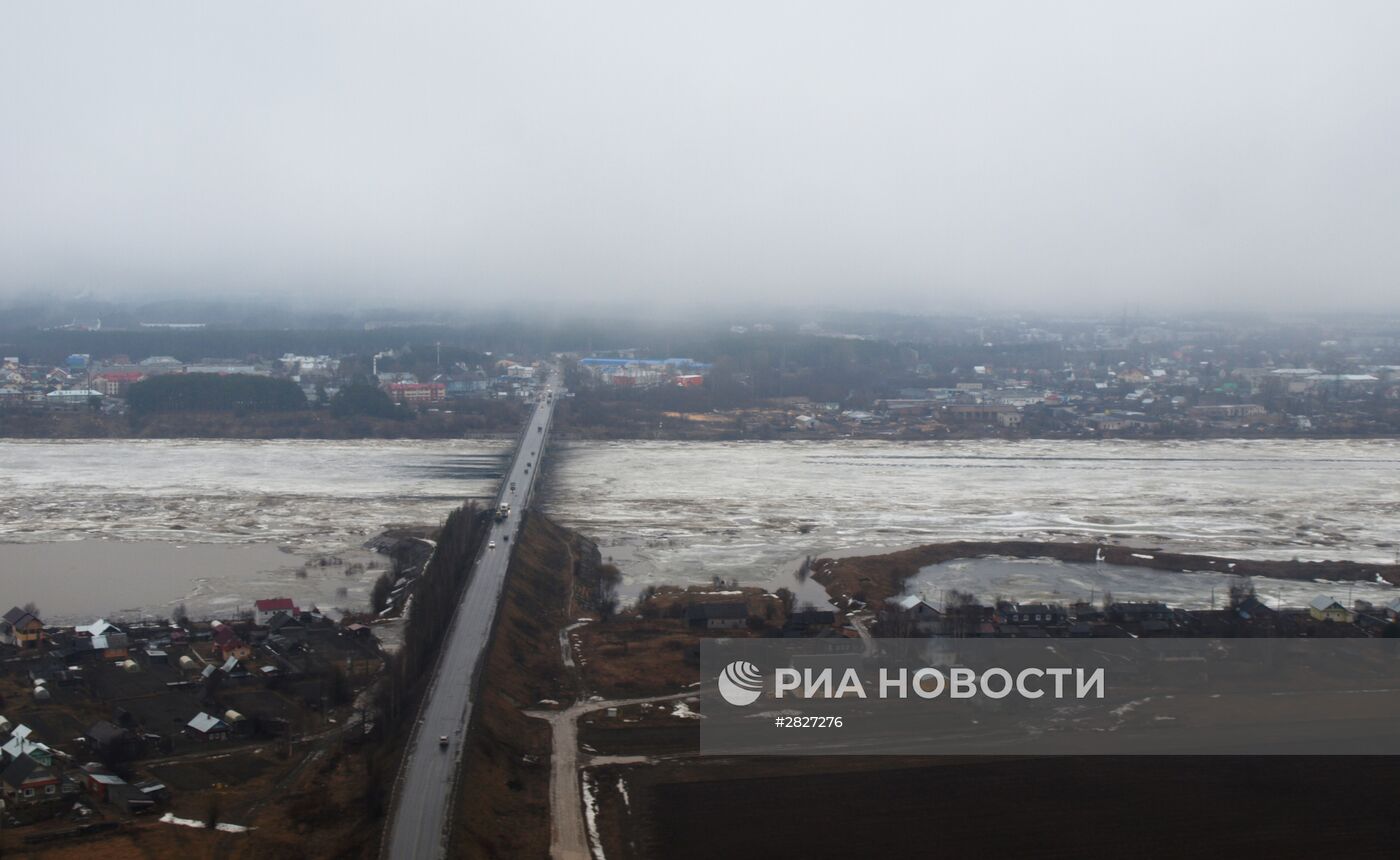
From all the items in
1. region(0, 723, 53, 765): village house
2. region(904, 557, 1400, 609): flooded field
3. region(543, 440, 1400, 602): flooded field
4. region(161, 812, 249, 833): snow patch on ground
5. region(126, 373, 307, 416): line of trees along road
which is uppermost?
region(126, 373, 307, 416): line of trees along road

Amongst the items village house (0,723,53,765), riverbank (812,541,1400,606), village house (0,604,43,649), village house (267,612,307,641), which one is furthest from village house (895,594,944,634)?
village house (0,604,43,649)

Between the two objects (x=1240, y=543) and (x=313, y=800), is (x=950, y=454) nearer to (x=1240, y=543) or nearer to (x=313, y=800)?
(x=1240, y=543)

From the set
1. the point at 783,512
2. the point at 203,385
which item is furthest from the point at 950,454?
the point at 203,385

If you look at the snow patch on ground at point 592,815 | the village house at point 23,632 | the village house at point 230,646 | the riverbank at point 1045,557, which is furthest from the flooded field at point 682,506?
the snow patch on ground at point 592,815

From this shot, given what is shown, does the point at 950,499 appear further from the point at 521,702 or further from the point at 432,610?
the point at 521,702

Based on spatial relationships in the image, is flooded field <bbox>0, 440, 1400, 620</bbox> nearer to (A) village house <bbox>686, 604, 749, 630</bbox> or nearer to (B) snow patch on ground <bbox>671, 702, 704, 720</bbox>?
(A) village house <bbox>686, 604, 749, 630</bbox>

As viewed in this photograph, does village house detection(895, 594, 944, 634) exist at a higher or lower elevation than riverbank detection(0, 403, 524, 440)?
lower

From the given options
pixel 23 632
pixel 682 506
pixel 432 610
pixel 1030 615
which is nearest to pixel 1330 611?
pixel 1030 615
